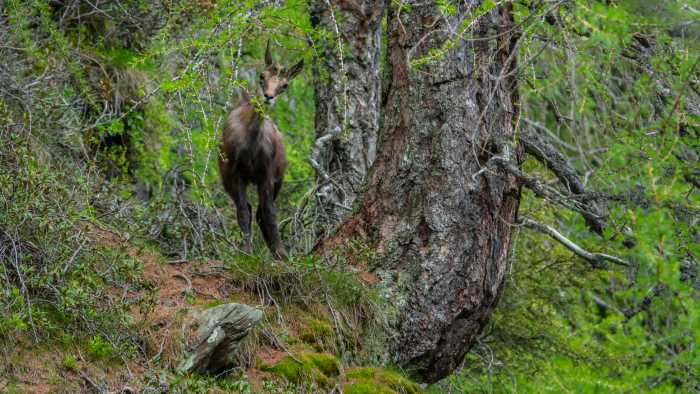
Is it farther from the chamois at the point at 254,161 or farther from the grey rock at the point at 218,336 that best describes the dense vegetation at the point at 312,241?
the chamois at the point at 254,161

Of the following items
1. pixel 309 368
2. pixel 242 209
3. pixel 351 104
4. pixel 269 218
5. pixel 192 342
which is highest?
pixel 351 104

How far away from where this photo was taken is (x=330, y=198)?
269 inches

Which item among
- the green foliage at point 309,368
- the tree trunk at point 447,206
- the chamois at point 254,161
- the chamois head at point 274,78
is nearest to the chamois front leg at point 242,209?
the chamois at point 254,161

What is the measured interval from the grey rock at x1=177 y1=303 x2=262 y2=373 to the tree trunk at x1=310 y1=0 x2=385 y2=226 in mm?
2848

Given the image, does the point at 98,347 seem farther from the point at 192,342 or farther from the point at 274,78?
the point at 274,78

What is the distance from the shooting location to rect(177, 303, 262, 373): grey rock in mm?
3857

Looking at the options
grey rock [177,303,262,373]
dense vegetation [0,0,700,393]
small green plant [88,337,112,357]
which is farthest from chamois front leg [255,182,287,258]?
small green plant [88,337,112,357]

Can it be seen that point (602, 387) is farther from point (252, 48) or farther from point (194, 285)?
point (252, 48)

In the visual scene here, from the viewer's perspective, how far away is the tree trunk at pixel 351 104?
6.85 m

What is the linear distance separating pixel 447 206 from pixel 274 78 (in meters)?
2.84

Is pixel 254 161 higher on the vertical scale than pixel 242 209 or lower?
higher

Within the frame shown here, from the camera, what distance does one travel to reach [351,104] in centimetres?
686

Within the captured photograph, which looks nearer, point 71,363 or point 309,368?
point 71,363

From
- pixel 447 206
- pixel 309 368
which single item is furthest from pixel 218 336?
pixel 447 206
